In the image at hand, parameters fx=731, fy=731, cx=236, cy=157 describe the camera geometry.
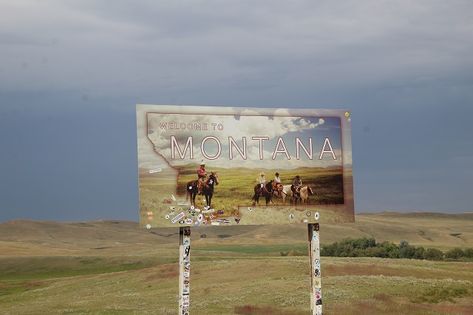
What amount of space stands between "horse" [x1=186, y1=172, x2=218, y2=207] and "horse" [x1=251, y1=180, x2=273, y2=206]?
6.89ft

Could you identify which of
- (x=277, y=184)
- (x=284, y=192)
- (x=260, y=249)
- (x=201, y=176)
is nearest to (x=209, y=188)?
(x=201, y=176)

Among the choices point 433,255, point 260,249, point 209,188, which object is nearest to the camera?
point 209,188

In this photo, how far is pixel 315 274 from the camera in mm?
33844

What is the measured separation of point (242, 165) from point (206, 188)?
207 cm

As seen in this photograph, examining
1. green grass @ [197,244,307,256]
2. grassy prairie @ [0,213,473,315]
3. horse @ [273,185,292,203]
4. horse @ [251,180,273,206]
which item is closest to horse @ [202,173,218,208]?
horse @ [251,180,273,206]

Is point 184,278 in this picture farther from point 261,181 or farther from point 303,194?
point 303,194

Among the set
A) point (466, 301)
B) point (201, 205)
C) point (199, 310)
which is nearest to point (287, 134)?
point (201, 205)

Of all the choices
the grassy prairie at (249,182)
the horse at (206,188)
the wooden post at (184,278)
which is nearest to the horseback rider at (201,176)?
the horse at (206,188)

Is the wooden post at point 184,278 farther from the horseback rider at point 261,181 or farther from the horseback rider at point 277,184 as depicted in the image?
the horseback rider at point 277,184

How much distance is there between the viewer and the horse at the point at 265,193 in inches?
1309

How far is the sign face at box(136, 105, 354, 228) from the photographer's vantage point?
102 ft

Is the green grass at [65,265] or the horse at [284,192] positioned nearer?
the horse at [284,192]

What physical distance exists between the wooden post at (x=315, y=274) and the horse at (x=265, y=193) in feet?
8.35

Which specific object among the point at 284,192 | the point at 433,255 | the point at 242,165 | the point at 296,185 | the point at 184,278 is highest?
the point at 242,165
